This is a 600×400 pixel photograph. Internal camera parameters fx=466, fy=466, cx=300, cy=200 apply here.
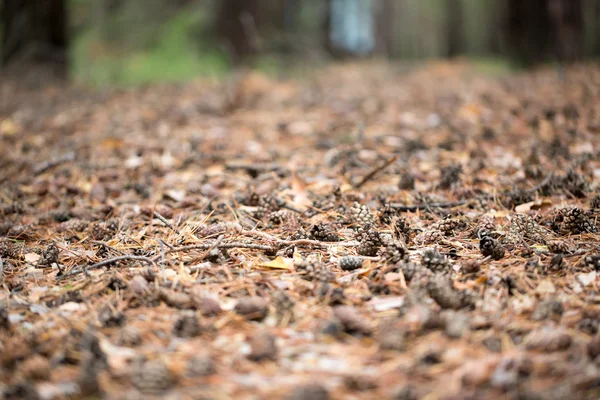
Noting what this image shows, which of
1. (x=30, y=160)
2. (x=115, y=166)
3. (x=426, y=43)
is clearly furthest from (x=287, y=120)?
(x=426, y=43)

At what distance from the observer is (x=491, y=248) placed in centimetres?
146

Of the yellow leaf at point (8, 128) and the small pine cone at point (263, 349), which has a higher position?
the yellow leaf at point (8, 128)

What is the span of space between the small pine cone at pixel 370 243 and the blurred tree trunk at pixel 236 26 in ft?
15.7

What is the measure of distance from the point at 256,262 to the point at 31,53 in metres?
4.85

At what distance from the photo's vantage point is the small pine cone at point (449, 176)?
2062mm

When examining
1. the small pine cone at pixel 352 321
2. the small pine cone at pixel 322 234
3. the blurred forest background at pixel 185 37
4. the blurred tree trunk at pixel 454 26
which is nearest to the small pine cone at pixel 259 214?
the small pine cone at pixel 322 234

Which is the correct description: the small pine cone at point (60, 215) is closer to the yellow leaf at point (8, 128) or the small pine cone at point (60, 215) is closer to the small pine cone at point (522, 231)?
the yellow leaf at point (8, 128)

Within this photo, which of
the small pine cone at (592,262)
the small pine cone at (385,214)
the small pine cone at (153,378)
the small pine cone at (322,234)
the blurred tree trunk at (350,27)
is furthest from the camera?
the blurred tree trunk at (350,27)

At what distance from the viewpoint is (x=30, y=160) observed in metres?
2.56

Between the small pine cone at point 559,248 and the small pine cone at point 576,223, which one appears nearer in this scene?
the small pine cone at point 559,248

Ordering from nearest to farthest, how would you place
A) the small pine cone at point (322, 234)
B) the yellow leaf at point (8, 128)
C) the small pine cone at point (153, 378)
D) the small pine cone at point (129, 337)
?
the small pine cone at point (153, 378) < the small pine cone at point (129, 337) < the small pine cone at point (322, 234) < the yellow leaf at point (8, 128)

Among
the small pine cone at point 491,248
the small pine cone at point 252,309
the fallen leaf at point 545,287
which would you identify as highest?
the small pine cone at point 252,309

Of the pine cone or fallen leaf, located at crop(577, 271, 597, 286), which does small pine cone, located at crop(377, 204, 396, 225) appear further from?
fallen leaf, located at crop(577, 271, 597, 286)

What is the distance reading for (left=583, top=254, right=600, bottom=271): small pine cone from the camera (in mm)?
1361
